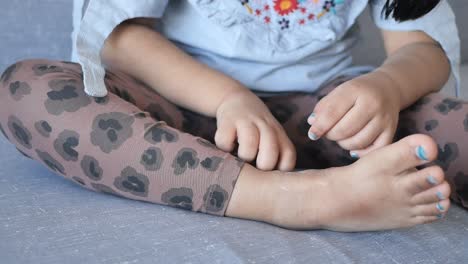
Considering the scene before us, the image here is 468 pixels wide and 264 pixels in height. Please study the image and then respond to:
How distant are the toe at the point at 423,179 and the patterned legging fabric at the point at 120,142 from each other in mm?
144

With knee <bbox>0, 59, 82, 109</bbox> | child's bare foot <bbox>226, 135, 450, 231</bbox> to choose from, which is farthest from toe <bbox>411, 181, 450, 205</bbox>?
knee <bbox>0, 59, 82, 109</bbox>

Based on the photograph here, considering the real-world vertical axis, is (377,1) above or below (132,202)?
above

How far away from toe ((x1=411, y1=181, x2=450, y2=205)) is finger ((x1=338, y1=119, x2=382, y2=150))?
98 millimetres

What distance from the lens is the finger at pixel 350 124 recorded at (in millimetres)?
611

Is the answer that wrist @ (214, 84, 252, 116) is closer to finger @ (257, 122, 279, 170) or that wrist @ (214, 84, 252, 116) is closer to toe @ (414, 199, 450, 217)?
finger @ (257, 122, 279, 170)

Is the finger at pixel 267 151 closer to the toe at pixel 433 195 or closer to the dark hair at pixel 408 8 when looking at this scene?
the toe at pixel 433 195

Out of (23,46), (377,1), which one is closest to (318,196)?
(377,1)

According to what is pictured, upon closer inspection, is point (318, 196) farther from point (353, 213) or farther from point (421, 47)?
point (421, 47)

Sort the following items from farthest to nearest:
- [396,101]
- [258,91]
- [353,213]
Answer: [258,91] < [396,101] < [353,213]

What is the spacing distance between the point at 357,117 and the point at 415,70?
0.60ft

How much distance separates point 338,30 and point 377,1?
3.6 inches

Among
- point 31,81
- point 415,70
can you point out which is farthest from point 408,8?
point 31,81

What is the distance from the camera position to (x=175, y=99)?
0.74m

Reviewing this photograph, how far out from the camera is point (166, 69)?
736 millimetres
